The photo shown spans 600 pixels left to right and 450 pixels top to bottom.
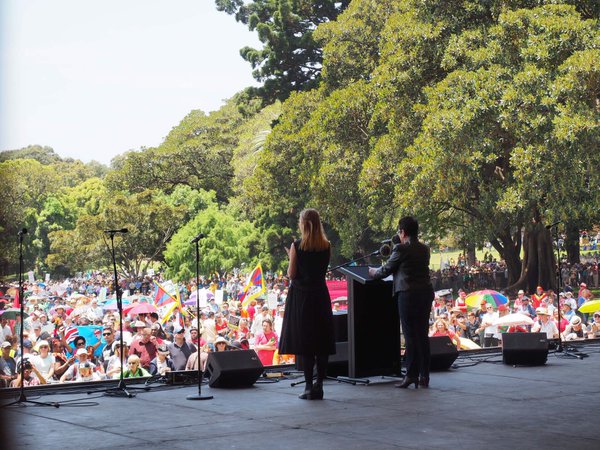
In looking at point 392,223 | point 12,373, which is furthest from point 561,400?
point 392,223

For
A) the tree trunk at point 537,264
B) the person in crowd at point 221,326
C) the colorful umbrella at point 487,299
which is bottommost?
the person in crowd at point 221,326

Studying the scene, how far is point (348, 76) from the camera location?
87.1 feet

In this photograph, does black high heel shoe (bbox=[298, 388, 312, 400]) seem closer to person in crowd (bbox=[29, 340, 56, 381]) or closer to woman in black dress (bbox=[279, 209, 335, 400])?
woman in black dress (bbox=[279, 209, 335, 400])

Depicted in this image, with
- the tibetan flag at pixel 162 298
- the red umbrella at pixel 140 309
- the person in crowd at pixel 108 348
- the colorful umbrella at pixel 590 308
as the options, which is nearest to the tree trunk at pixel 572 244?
the colorful umbrella at pixel 590 308

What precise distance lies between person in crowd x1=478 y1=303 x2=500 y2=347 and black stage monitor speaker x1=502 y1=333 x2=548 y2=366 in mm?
5109

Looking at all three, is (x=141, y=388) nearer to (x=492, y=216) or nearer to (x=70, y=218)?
(x=492, y=216)

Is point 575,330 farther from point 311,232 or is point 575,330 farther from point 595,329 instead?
point 311,232

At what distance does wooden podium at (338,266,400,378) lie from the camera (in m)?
7.00

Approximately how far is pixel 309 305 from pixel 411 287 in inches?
32.6

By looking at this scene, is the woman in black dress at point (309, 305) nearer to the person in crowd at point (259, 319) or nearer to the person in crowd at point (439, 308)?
the person in crowd at point (259, 319)

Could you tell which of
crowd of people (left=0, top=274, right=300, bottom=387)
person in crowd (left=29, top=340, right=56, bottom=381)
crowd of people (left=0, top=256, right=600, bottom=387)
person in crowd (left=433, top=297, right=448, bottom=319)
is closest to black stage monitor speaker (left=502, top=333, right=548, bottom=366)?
crowd of people (left=0, top=256, right=600, bottom=387)

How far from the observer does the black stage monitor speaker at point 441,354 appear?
7797mm

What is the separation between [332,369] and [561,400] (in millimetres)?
1999

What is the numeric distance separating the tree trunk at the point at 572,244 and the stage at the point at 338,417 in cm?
1764
